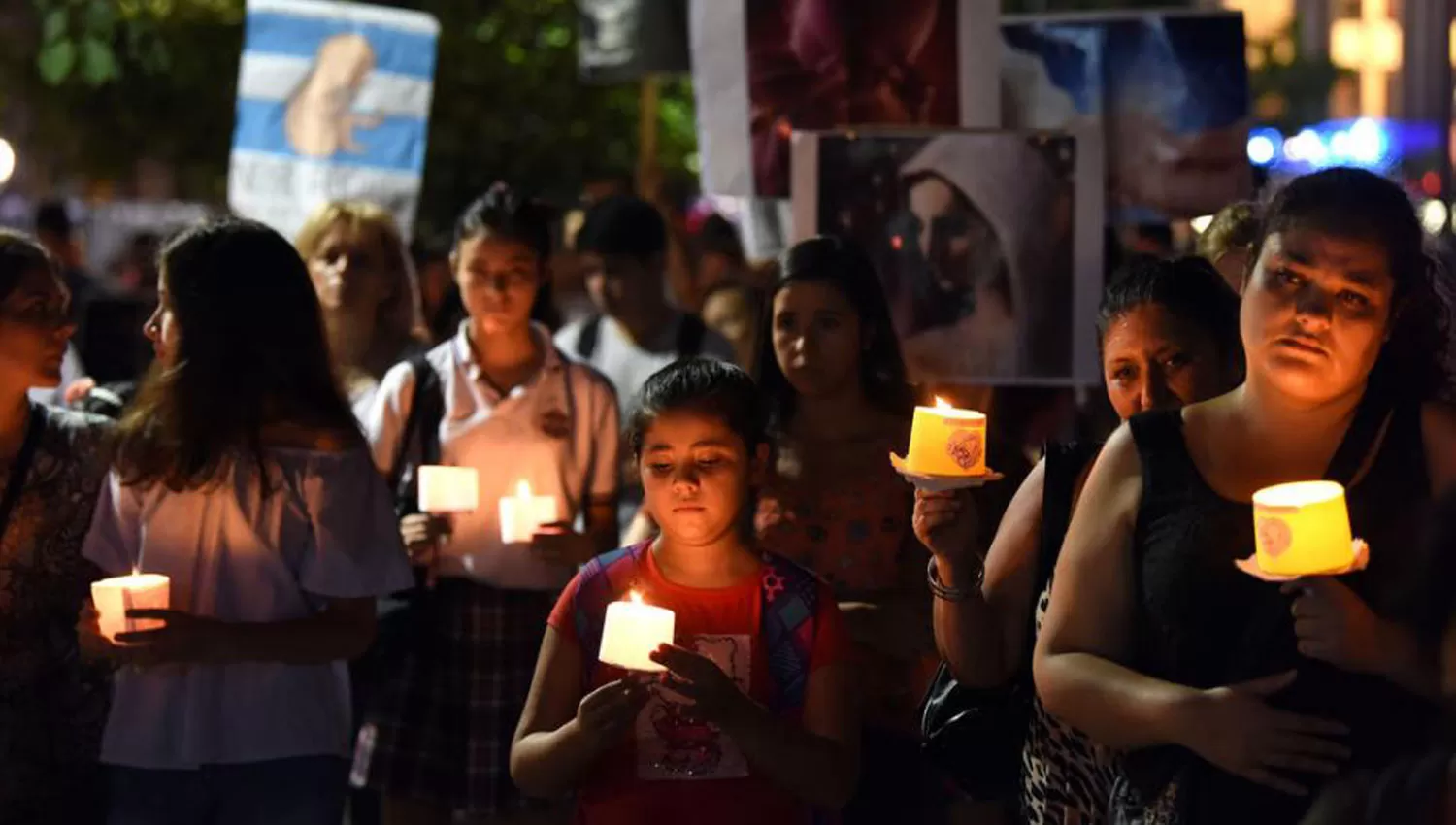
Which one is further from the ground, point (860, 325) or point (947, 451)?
point (860, 325)

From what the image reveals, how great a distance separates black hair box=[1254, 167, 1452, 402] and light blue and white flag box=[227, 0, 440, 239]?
6.84 m

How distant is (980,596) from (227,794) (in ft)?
6.07

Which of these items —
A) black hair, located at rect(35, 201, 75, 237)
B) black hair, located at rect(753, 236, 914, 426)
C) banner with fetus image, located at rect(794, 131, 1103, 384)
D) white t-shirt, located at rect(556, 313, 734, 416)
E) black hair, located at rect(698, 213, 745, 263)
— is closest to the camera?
black hair, located at rect(753, 236, 914, 426)

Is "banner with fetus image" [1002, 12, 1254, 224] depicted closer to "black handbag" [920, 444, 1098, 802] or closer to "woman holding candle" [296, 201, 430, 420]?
"woman holding candle" [296, 201, 430, 420]

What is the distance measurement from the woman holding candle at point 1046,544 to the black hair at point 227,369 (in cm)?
168

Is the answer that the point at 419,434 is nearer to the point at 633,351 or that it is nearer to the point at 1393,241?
the point at 633,351

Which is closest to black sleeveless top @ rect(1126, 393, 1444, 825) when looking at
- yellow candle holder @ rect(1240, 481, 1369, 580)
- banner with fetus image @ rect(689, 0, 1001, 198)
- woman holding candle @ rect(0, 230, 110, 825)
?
yellow candle holder @ rect(1240, 481, 1369, 580)

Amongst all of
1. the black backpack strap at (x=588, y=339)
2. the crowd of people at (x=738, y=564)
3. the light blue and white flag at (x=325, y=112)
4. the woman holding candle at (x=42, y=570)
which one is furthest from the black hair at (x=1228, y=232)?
the light blue and white flag at (x=325, y=112)

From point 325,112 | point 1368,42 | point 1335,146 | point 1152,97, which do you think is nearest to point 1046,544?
point 1152,97

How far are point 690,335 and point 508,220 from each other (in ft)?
7.25

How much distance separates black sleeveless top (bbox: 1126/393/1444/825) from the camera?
3.67 meters

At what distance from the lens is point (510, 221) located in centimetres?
714

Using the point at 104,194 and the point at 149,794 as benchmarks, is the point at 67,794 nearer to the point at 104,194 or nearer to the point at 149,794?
the point at 149,794

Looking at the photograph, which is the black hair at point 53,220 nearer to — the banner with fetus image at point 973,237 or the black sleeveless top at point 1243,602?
the banner with fetus image at point 973,237
